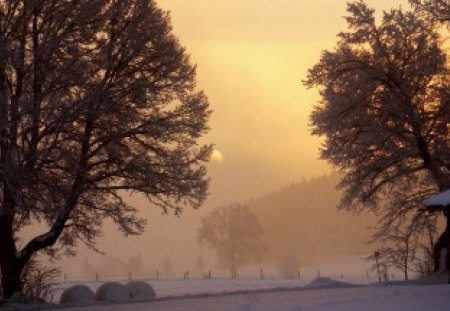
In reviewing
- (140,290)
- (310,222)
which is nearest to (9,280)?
(140,290)

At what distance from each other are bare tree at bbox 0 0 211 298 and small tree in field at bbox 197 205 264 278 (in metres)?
58.8

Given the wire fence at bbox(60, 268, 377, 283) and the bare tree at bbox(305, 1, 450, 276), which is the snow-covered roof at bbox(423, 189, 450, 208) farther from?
the wire fence at bbox(60, 268, 377, 283)

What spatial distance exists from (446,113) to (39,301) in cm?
1635

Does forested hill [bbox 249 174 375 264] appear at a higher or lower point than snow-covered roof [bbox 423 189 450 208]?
higher

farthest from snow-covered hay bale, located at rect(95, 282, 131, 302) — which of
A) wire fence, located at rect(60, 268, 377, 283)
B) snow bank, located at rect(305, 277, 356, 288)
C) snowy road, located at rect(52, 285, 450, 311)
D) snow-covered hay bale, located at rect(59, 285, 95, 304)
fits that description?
wire fence, located at rect(60, 268, 377, 283)

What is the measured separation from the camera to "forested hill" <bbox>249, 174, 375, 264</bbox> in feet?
454

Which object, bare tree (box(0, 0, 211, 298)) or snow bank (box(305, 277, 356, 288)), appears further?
snow bank (box(305, 277, 356, 288))

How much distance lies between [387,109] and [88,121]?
38.5 ft

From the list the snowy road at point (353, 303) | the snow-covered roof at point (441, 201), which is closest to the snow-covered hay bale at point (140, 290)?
the snowy road at point (353, 303)

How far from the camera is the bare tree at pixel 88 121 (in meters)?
14.7

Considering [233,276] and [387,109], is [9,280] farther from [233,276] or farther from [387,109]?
[233,276]

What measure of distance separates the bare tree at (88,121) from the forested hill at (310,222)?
112 m

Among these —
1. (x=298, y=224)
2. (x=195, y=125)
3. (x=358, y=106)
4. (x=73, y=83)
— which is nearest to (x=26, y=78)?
(x=73, y=83)

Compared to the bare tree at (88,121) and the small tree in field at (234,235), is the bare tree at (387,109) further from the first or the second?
the small tree in field at (234,235)
